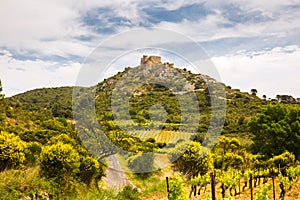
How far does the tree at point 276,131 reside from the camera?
1678 cm

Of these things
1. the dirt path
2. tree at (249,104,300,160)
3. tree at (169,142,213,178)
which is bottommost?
the dirt path

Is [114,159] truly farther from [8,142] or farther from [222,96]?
[222,96]

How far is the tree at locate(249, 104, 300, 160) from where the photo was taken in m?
16.8

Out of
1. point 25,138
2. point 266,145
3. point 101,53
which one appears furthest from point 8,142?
point 25,138

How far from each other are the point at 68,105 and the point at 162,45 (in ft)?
166

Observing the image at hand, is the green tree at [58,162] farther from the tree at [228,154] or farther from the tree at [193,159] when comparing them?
the tree at [228,154]

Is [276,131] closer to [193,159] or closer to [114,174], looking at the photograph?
[193,159]

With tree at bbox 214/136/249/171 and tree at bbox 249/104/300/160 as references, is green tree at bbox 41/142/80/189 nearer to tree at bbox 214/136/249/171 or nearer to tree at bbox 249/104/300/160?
tree at bbox 249/104/300/160

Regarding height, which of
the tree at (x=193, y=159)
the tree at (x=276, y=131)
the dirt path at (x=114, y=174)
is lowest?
the dirt path at (x=114, y=174)

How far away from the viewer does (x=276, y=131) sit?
1675 cm

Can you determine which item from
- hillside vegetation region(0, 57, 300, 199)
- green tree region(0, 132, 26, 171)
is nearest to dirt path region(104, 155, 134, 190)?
hillside vegetation region(0, 57, 300, 199)

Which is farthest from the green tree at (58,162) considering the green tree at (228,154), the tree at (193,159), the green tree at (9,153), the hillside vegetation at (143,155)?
the green tree at (228,154)

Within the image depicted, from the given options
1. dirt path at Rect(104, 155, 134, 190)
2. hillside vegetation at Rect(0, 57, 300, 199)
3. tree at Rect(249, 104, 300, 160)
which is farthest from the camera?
tree at Rect(249, 104, 300, 160)

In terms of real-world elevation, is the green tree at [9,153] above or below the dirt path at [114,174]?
above
